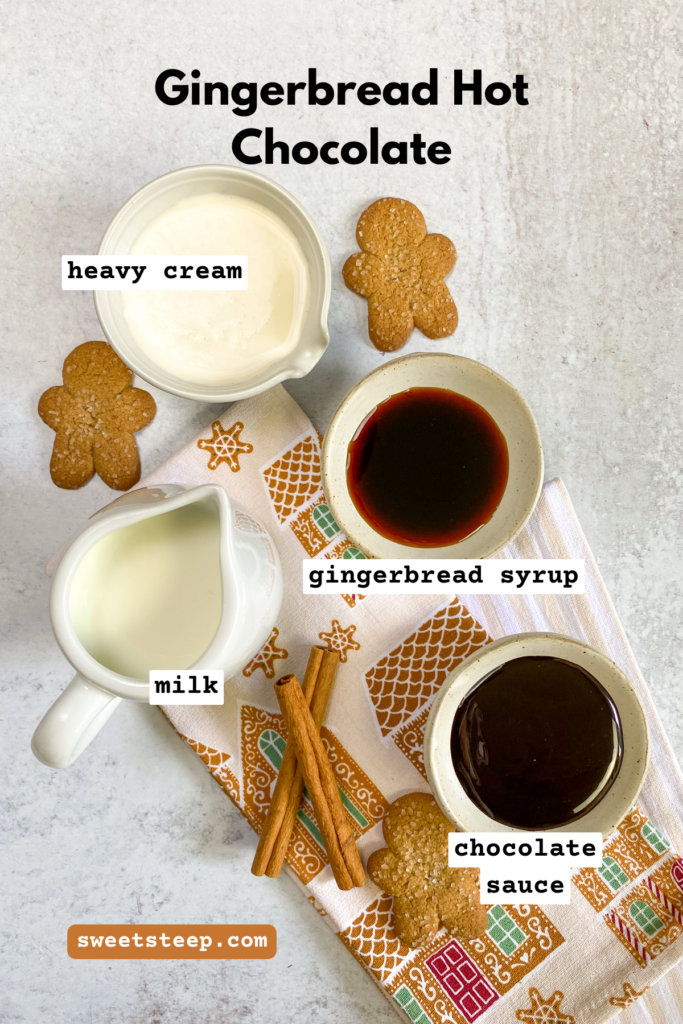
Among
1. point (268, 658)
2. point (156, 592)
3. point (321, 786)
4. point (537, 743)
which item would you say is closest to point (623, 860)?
point (537, 743)

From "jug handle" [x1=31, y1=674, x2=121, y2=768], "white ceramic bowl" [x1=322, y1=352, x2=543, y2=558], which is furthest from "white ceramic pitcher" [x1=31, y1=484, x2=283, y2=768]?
"white ceramic bowl" [x1=322, y1=352, x2=543, y2=558]

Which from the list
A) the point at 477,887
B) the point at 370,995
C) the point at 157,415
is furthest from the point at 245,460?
the point at 370,995

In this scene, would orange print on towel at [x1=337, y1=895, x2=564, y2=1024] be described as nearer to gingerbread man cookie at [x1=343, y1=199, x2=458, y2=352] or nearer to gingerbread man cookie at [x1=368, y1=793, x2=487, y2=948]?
gingerbread man cookie at [x1=368, y1=793, x2=487, y2=948]

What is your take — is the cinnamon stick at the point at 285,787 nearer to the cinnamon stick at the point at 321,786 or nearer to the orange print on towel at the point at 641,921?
the cinnamon stick at the point at 321,786

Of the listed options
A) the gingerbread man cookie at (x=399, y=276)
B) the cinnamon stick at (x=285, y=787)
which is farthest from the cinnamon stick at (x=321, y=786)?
the gingerbread man cookie at (x=399, y=276)

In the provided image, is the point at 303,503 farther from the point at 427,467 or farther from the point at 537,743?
the point at 537,743
